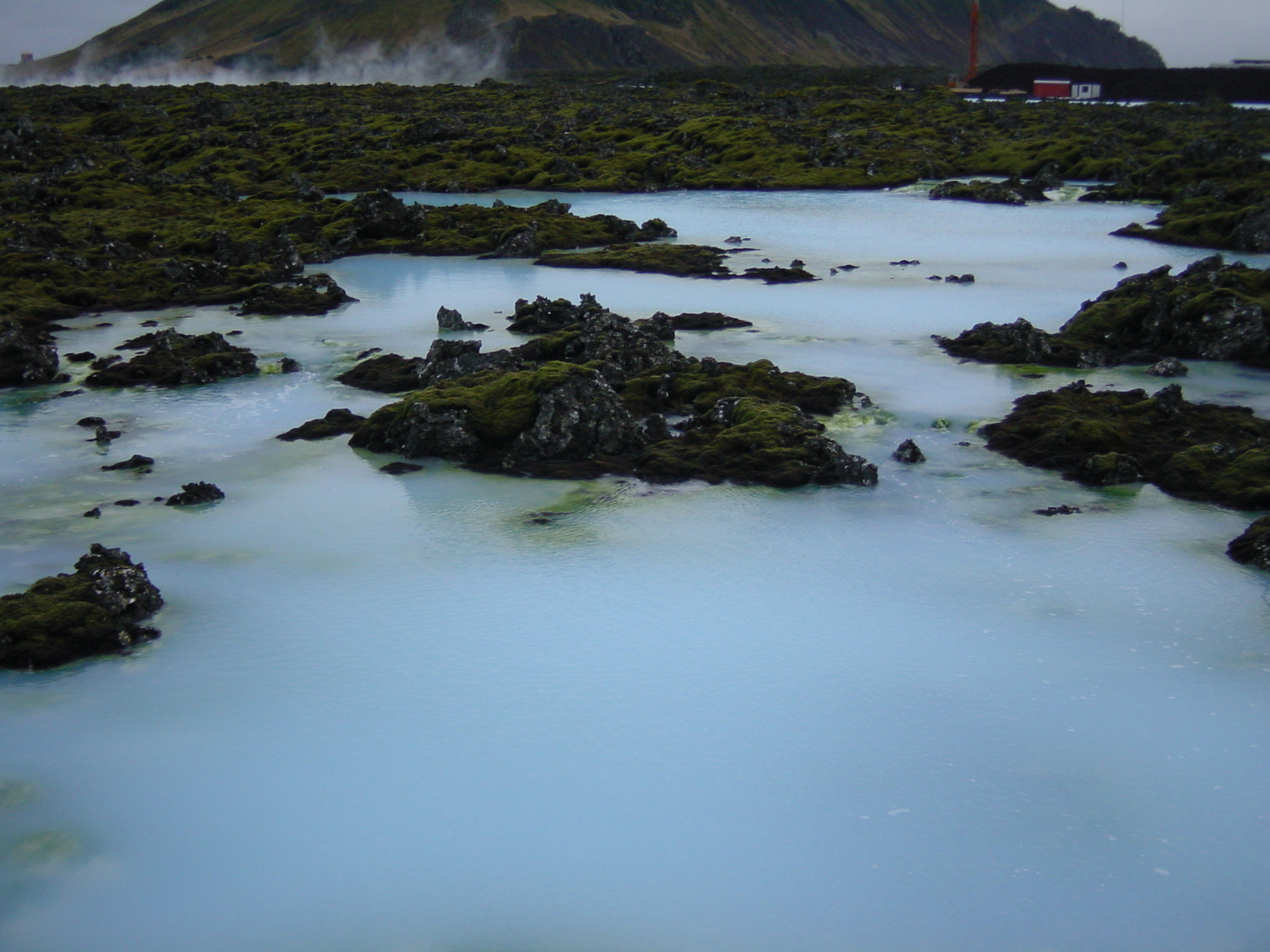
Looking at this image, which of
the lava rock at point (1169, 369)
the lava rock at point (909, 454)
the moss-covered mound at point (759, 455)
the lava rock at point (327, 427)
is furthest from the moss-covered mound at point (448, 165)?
the lava rock at point (909, 454)

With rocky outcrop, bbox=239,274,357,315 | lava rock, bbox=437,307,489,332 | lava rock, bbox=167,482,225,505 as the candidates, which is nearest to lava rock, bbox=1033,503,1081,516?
lava rock, bbox=167,482,225,505

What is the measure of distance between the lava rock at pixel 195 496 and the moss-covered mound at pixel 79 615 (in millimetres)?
2974

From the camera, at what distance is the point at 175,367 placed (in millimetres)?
21703

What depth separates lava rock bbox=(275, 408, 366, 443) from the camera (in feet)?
60.5

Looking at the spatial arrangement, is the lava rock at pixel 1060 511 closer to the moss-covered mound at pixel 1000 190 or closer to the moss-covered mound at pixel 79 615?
the moss-covered mound at pixel 79 615

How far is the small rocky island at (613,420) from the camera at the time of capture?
1678cm

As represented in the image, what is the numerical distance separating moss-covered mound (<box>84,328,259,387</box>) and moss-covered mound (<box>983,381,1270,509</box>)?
530 inches

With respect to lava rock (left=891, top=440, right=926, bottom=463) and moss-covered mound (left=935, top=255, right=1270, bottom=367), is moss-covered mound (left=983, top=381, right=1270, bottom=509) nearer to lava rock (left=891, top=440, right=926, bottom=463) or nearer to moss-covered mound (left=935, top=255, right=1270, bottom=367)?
lava rock (left=891, top=440, right=926, bottom=463)

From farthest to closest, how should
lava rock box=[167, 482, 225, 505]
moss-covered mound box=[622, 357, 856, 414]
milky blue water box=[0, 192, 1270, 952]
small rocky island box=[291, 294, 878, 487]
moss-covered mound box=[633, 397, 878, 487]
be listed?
moss-covered mound box=[622, 357, 856, 414]
small rocky island box=[291, 294, 878, 487]
moss-covered mound box=[633, 397, 878, 487]
lava rock box=[167, 482, 225, 505]
milky blue water box=[0, 192, 1270, 952]

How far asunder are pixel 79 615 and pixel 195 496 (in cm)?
398

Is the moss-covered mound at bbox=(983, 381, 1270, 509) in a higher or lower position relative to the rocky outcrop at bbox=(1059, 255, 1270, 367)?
lower

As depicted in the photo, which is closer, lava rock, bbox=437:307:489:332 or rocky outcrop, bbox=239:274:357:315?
lava rock, bbox=437:307:489:332

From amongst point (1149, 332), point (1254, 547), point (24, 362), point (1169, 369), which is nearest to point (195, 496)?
point (24, 362)

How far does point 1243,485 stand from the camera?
15.7 metres
